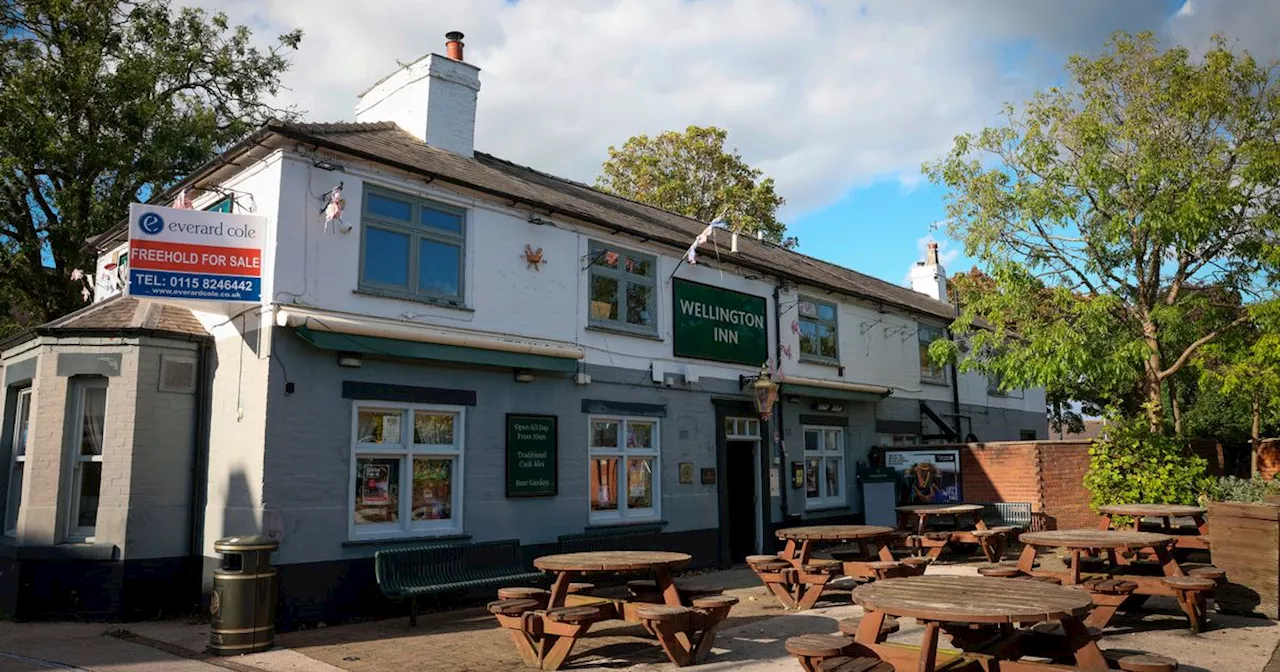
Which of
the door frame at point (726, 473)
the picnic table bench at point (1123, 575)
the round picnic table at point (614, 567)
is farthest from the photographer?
the door frame at point (726, 473)

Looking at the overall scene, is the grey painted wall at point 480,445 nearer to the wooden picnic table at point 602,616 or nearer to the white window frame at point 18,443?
the wooden picnic table at point 602,616

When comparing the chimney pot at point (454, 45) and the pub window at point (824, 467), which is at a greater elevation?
the chimney pot at point (454, 45)

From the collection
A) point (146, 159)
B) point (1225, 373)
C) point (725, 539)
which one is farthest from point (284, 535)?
point (1225, 373)

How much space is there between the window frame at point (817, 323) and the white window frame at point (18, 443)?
12.6 m

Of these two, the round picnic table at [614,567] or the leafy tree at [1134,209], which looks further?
the leafy tree at [1134,209]

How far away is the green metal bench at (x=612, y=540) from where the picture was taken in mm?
11805

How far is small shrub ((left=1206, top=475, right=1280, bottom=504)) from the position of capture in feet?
44.8

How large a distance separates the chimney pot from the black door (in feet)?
26.7

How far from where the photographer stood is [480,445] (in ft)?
37.0

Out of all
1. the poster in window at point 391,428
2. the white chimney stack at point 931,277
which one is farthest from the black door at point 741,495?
the white chimney stack at point 931,277

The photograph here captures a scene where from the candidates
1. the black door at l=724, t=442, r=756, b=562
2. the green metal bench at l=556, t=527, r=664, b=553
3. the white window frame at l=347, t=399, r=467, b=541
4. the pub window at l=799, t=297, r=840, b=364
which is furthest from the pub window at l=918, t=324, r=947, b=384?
the white window frame at l=347, t=399, r=467, b=541

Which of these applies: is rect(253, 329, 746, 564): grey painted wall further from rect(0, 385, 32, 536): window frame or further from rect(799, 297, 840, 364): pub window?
rect(0, 385, 32, 536): window frame

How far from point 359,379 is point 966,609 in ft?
24.2

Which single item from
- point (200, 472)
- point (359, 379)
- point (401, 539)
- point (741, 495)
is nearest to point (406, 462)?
point (401, 539)
